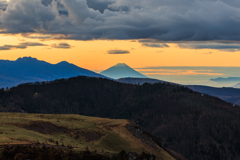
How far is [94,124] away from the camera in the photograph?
9381 centimetres

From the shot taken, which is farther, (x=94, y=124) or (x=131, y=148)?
(x=94, y=124)

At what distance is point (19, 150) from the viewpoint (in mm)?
45500

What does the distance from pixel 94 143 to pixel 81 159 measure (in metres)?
23.2

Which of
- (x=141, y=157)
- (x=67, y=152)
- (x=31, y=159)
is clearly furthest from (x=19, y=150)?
(x=141, y=157)

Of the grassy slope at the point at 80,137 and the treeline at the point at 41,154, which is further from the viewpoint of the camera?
the grassy slope at the point at 80,137

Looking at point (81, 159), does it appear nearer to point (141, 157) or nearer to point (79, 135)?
point (141, 157)

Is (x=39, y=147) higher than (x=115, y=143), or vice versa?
(x=39, y=147)

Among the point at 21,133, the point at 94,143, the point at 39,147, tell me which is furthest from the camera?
the point at 94,143

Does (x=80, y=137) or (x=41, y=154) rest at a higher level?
(x=41, y=154)

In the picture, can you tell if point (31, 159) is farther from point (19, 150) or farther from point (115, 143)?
point (115, 143)

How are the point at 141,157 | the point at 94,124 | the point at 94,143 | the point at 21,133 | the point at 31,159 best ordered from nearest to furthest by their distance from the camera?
the point at 31,159, the point at 141,157, the point at 21,133, the point at 94,143, the point at 94,124

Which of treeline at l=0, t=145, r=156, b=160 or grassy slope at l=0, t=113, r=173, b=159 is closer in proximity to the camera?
treeline at l=0, t=145, r=156, b=160

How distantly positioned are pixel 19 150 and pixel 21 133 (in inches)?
686

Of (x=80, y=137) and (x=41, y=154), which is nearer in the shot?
(x=41, y=154)
